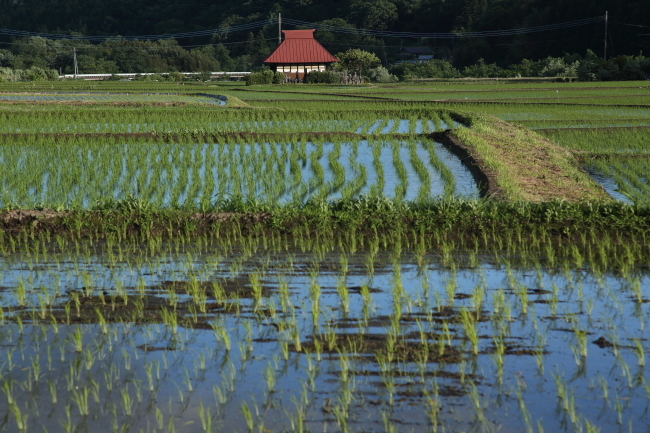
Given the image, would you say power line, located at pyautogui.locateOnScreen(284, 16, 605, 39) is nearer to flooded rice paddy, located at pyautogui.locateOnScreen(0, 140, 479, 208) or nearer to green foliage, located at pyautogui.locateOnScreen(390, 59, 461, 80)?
green foliage, located at pyautogui.locateOnScreen(390, 59, 461, 80)

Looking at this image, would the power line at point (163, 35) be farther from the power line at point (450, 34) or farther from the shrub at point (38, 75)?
the shrub at point (38, 75)

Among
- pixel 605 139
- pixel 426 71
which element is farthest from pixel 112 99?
pixel 426 71

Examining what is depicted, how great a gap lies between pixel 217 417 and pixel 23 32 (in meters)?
72.5

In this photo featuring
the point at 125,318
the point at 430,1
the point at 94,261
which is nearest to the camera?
the point at 125,318

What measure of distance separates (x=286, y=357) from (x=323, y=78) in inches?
1387

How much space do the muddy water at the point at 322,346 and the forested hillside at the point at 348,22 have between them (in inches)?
1560

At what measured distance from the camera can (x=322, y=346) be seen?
139 inches

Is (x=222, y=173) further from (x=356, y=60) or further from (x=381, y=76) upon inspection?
(x=356, y=60)

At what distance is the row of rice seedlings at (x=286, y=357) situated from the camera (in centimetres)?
291

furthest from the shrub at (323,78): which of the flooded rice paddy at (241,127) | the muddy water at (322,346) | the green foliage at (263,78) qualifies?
the muddy water at (322,346)

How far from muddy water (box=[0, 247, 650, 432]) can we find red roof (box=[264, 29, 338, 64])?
38734 mm

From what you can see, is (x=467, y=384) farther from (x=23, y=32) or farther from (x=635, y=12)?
(x=23, y=32)

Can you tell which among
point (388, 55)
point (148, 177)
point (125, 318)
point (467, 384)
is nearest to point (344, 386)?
point (467, 384)

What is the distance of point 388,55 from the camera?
58.0 metres
